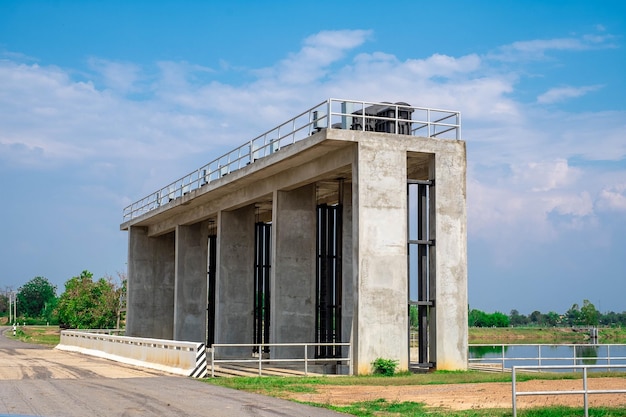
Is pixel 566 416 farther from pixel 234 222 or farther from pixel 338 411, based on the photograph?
pixel 234 222

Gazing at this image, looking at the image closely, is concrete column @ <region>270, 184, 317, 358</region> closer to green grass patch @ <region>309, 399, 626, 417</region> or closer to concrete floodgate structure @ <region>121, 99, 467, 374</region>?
concrete floodgate structure @ <region>121, 99, 467, 374</region>

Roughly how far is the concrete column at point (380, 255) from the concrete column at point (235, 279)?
14.6 metres

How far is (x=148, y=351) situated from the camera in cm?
3288

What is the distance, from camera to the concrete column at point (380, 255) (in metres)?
28.2

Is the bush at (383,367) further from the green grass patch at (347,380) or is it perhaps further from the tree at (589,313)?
the tree at (589,313)

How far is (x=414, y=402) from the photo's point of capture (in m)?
19.3

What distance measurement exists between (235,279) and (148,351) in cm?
996

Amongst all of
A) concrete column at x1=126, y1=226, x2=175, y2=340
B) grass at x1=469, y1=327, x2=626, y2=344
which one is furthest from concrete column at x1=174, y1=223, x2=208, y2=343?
grass at x1=469, y1=327, x2=626, y2=344

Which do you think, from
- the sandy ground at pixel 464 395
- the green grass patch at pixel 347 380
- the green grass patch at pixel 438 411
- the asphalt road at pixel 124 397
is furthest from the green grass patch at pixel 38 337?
the green grass patch at pixel 438 411

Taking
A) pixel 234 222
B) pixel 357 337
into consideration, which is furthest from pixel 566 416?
pixel 234 222

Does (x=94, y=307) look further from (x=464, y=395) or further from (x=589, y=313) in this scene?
(x=589, y=313)

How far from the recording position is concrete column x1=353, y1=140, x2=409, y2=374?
28.2m

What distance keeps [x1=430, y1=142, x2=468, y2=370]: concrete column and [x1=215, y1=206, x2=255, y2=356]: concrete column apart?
14645 millimetres

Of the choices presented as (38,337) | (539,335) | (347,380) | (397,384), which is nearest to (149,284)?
(38,337)
